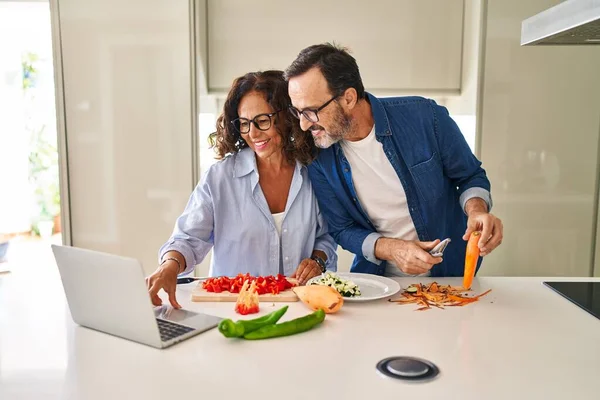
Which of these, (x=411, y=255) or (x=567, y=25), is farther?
(x=411, y=255)

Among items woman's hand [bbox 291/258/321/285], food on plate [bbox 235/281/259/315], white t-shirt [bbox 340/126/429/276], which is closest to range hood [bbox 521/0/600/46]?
white t-shirt [bbox 340/126/429/276]

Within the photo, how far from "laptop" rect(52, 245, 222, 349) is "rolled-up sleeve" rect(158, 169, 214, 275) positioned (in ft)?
1.70

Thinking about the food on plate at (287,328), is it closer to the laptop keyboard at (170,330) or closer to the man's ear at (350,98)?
the laptop keyboard at (170,330)

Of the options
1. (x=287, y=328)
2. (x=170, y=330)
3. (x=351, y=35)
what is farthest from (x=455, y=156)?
(x=351, y=35)

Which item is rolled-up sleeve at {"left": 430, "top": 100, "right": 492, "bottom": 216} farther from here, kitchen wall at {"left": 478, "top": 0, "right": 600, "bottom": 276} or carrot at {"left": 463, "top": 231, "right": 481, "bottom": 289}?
kitchen wall at {"left": 478, "top": 0, "right": 600, "bottom": 276}

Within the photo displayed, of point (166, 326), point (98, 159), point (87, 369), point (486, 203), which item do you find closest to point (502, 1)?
point (486, 203)

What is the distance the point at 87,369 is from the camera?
1.21 metres

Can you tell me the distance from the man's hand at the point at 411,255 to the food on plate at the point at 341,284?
20cm

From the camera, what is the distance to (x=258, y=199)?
85.0 inches

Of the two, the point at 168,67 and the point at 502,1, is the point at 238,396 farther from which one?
the point at 502,1

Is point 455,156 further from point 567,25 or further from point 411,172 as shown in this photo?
point 567,25

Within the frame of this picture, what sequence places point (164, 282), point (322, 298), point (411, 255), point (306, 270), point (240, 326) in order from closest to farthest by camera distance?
point (240, 326), point (322, 298), point (164, 282), point (411, 255), point (306, 270)

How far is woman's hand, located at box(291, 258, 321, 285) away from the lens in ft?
6.31

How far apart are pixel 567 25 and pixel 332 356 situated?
1.13 meters
